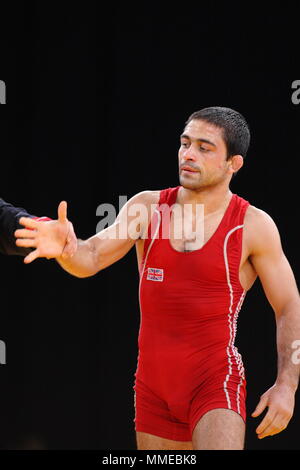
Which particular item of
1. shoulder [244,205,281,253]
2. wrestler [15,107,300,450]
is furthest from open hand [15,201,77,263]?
shoulder [244,205,281,253]

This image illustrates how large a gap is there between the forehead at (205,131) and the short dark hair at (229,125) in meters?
0.02

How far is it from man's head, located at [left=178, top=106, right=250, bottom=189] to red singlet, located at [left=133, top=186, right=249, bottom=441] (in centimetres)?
21

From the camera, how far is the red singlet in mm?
2758

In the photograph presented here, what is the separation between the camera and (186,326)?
279 centimetres

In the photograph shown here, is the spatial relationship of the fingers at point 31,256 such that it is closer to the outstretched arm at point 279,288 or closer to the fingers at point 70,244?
the fingers at point 70,244

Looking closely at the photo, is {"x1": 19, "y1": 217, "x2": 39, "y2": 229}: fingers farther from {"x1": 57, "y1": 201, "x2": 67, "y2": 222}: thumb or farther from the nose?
the nose

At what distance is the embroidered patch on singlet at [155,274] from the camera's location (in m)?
2.82

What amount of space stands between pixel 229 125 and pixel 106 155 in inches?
61.4

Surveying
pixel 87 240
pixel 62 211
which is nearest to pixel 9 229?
pixel 62 211

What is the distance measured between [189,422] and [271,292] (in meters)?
0.58

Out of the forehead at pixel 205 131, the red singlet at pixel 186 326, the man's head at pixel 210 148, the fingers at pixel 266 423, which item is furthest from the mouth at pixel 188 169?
the fingers at pixel 266 423

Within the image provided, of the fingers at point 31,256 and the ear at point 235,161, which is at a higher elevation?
the ear at point 235,161

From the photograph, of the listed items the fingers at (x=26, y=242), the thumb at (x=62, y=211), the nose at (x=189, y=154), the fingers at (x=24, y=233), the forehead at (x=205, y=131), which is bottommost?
the fingers at (x=26, y=242)

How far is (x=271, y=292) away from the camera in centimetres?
286
